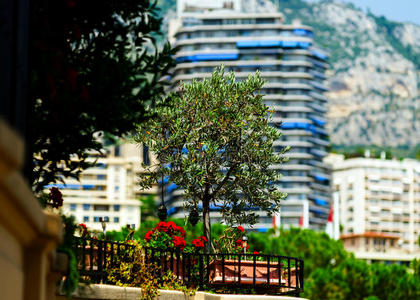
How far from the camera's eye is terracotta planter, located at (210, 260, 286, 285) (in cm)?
2073

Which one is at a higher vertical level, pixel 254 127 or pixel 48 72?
pixel 254 127

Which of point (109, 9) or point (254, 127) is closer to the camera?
point (109, 9)

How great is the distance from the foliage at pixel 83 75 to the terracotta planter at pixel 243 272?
236 inches

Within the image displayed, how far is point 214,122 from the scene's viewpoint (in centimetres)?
2588

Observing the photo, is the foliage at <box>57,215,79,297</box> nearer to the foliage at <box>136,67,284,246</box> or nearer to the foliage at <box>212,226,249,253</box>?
the foliage at <box>212,226,249,253</box>

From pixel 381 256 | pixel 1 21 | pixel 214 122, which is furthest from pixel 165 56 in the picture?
pixel 381 256

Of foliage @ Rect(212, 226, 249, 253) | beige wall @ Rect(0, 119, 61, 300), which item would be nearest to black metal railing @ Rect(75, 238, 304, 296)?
foliage @ Rect(212, 226, 249, 253)

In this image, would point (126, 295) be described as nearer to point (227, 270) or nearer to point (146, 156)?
point (227, 270)

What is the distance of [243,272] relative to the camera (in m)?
21.0

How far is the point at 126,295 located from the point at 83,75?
14.6 feet

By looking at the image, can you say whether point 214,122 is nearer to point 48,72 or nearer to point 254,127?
point 254,127

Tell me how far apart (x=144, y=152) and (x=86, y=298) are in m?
12.0

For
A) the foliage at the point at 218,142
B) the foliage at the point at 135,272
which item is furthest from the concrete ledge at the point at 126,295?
the foliage at the point at 218,142

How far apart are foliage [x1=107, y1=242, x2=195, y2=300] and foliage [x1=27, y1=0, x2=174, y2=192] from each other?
2840 millimetres
